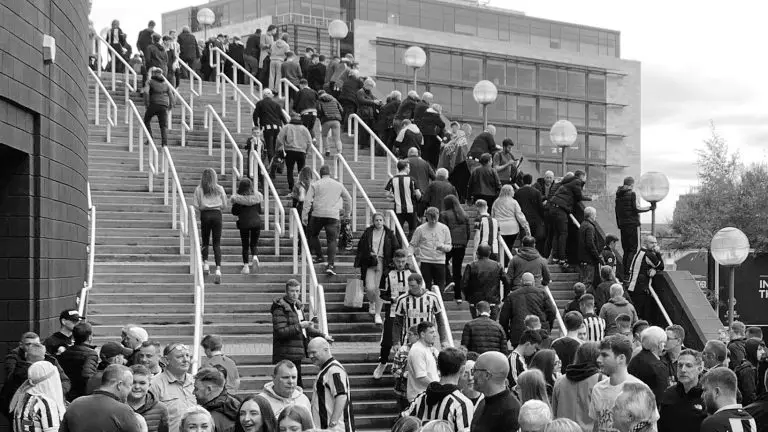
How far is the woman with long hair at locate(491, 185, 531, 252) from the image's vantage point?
20.0 meters

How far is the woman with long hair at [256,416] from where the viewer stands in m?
8.63

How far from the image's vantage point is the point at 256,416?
8.65 m

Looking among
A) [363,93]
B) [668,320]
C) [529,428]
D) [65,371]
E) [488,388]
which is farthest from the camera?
[363,93]

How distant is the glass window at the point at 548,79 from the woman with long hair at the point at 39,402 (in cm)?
7891

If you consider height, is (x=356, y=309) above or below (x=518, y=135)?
below

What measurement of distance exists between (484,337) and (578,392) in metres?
4.57

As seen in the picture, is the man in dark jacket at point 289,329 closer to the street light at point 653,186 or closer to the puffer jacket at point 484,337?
the puffer jacket at point 484,337

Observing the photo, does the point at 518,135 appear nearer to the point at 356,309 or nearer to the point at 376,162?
the point at 376,162

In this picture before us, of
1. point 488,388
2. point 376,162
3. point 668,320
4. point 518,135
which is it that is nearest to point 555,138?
point 376,162

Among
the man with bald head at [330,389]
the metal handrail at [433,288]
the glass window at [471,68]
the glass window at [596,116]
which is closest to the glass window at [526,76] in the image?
the glass window at [471,68]

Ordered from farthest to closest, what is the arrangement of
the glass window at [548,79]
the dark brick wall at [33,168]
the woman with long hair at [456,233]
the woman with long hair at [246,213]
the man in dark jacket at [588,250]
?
1. the glass window at [548,79]
2. the man in dark jacket at [588,250]
3. the woman with long hair at [456,233]
4. the woman with long hair at [246,213]
5. the dark brick wall at [33,168]

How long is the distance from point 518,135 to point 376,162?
61.6 meters

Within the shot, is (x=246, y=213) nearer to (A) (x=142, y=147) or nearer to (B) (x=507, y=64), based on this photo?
(A) (x=142, y=147)

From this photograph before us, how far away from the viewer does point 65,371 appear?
475 inches
